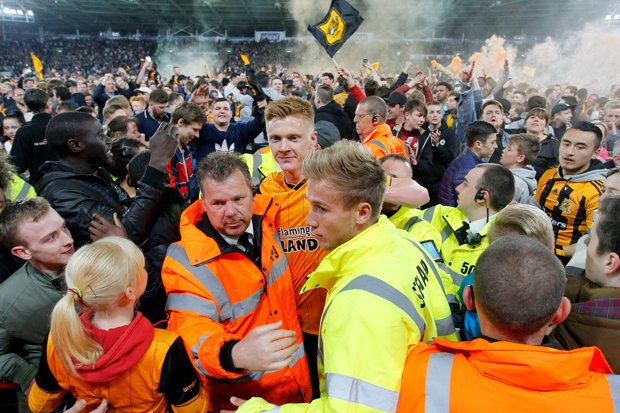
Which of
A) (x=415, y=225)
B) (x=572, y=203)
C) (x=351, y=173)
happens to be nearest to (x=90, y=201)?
(x=351, y=173)

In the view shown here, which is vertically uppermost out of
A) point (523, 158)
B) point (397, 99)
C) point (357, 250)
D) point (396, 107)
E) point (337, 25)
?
point (337, 25)

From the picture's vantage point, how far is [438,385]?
1.36 meters

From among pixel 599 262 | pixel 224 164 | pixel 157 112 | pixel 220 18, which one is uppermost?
pixel 220 18

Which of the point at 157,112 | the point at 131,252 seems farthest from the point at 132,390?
the point at 157,112

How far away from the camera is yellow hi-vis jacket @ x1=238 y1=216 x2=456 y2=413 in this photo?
1.38 m

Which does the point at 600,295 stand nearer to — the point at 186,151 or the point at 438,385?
the point at 438,385

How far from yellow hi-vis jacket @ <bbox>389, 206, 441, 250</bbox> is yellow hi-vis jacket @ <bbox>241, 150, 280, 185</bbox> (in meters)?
1.20

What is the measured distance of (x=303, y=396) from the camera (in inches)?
88.7

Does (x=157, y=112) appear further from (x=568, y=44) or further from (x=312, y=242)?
(x=568, y=44)

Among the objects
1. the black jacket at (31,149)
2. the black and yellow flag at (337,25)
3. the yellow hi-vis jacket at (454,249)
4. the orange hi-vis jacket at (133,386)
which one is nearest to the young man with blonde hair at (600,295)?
the yellow hi-vis jacket at (454,249)

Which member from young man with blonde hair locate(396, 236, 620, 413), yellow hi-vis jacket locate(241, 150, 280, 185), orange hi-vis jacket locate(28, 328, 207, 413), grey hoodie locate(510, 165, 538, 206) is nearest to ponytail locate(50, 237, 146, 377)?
orange hi-vis jacket locate(28, 328, 207, 413)

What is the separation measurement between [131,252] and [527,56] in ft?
118

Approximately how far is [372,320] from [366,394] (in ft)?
0.81

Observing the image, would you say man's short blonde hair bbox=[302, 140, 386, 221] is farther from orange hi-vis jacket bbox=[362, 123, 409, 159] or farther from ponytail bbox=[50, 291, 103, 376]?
orange hi-vis jacket bbox=[362, 123, 409, 159]
